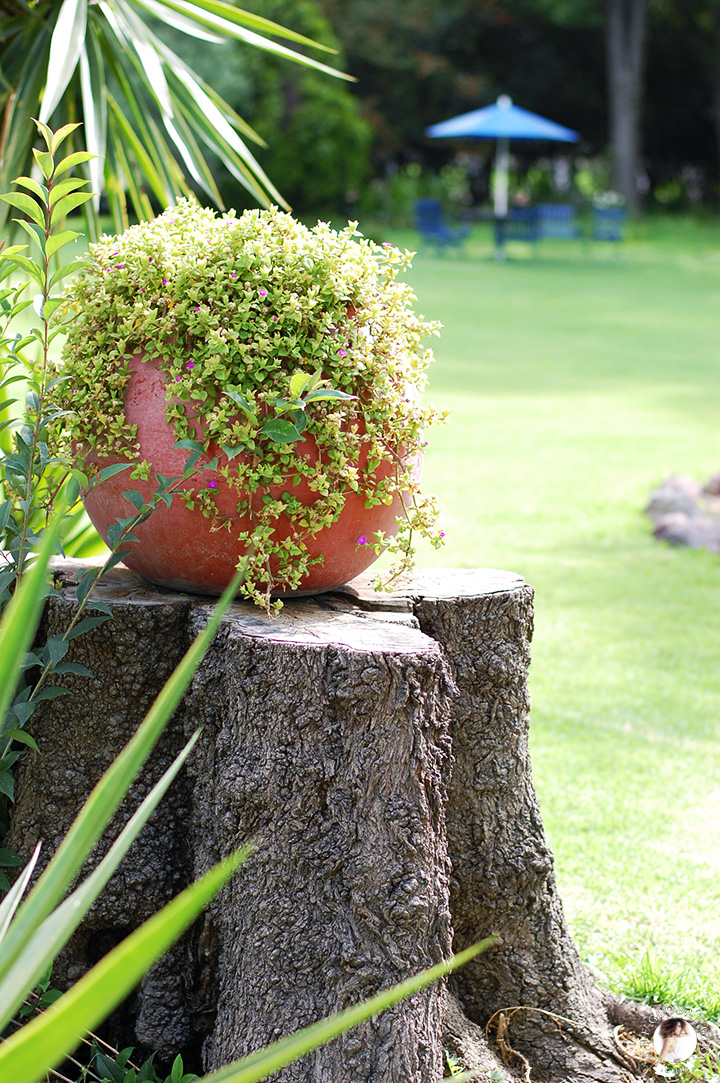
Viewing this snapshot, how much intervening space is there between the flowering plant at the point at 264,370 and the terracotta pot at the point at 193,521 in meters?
0.01

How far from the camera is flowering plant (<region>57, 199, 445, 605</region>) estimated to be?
6.21 feet

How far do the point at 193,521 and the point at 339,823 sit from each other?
58 cm

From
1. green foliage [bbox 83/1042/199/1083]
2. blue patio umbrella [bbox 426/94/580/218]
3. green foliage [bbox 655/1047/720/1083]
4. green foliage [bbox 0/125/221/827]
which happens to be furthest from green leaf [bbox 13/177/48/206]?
blue patio umbrella [bbox 426/94/580/218]

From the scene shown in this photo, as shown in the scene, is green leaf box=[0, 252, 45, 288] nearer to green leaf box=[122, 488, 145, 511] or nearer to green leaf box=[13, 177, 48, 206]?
green leaf box=[13, 177, 48, 206]

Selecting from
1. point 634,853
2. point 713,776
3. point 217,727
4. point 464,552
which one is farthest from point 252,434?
point 464,552

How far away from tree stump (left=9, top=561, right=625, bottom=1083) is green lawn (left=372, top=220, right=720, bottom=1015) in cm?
49

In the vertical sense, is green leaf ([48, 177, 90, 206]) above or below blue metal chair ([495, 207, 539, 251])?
below

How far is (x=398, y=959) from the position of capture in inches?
68.5

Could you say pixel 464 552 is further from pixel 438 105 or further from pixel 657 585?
pixel 438 105

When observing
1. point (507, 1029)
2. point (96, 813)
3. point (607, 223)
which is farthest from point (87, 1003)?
point (607, 223)

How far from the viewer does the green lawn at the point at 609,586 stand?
Result: 291 cm

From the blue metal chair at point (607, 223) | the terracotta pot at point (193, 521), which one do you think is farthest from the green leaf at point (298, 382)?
the blue metal chair at point (607, 223)

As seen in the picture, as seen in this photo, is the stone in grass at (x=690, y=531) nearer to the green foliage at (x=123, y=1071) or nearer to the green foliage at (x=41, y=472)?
the green foliage at (x=41, y=472)

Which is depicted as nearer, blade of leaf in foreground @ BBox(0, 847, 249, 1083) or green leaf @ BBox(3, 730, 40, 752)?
blade of leaf in foreground @ BBox(0, 847, 249, 1083)
